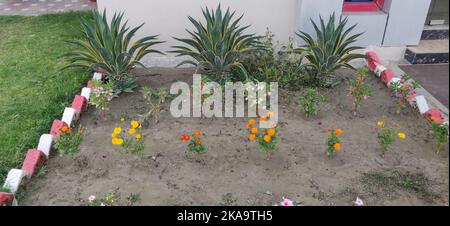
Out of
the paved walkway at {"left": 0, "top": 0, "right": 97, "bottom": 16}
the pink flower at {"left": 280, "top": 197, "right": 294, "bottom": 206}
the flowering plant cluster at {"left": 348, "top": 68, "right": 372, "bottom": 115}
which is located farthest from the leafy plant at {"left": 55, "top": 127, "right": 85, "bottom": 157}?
the paved walkway at {"left": 0, "top": 0, "right": 97, "bottom": 16}

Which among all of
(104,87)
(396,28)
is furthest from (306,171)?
(396,28)

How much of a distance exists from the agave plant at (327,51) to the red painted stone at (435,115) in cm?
104

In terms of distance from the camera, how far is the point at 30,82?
522cm

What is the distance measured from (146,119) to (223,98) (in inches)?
37.9

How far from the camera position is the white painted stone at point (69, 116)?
4.02 metres

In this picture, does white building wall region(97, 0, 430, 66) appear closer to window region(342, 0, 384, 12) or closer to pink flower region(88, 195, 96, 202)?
A: window region(342, 0, 384, 12)

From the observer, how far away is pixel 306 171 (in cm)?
340

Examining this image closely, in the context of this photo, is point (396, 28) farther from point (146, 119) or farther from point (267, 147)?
point (146, 119)

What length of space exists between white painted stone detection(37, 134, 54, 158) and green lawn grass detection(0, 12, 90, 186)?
9.9 inches

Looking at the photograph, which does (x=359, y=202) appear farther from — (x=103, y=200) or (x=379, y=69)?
(x=379, y=69)

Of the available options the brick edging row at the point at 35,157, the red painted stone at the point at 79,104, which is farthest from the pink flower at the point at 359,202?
the red painted stone at the point at 79,104

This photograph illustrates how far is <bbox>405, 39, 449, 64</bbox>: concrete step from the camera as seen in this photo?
5320 mm

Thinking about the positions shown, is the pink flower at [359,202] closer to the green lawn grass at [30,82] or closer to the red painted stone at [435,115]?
the red painted stone at [435,115]

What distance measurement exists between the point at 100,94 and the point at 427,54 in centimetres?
442
